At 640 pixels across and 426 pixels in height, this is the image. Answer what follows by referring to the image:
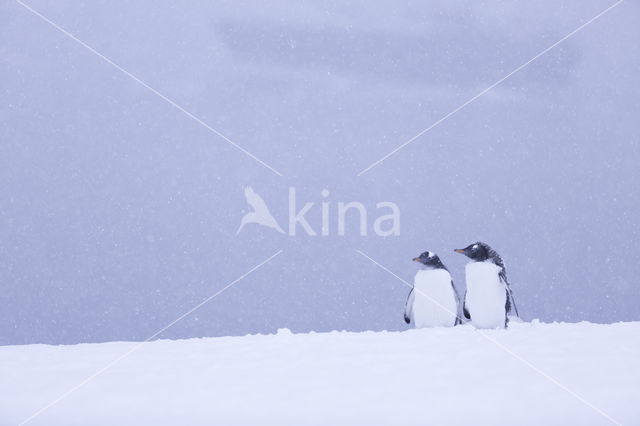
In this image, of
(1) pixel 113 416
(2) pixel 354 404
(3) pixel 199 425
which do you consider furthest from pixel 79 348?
(2) pixel 354 404

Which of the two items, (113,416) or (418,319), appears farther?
(418,319)

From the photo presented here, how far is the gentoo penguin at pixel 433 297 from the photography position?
13.9 ft

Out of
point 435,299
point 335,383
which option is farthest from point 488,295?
point 335,383

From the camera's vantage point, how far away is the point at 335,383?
1645 millimetres

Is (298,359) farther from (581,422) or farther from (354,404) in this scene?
(581,422)

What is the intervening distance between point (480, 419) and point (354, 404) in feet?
0.96

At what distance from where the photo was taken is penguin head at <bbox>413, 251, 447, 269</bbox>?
14.3 feet

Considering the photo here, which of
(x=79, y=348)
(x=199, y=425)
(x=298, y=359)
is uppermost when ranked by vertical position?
(x=199, y=425)

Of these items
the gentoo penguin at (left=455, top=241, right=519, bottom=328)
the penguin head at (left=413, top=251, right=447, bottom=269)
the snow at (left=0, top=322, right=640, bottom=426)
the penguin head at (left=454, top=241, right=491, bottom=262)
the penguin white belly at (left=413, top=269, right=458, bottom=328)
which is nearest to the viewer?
the snow at (left=0, top=322, right=640, bottom=426)

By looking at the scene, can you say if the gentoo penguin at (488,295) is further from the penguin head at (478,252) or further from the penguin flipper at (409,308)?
the penguin flipper at (409,308)

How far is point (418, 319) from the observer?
438cm

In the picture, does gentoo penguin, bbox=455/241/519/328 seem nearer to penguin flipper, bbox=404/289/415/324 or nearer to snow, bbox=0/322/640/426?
penguin flipper, bbox=404/289/415/324

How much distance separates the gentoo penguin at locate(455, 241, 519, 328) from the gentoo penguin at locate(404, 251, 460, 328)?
209mm

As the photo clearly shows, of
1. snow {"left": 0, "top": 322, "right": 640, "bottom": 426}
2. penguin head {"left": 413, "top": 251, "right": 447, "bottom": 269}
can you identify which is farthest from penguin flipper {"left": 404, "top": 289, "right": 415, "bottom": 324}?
snow {"left": 0, "top": 322, "right": 640, "bottom": 426}
